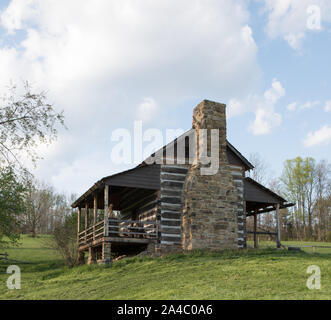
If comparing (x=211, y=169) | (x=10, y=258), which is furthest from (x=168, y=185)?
(x=10, y=258)

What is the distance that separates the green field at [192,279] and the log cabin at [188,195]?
1.47 metres

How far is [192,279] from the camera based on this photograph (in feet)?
44.8

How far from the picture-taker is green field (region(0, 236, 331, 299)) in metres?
11.4

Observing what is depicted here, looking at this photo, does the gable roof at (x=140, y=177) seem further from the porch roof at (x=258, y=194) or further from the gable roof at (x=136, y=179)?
the porch roof at (x=258, y=194)

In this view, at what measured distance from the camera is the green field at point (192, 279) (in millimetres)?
11367

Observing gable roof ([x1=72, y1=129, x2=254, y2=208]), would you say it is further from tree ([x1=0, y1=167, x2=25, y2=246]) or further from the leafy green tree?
the leafy green tree

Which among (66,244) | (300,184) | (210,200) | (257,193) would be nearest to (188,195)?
(210,200)

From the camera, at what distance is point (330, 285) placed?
38.1ft

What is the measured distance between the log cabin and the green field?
1469 millimetres

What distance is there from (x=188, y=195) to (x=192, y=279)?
7.49 metres

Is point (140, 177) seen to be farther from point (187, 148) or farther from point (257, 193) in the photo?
point (257, 193)
